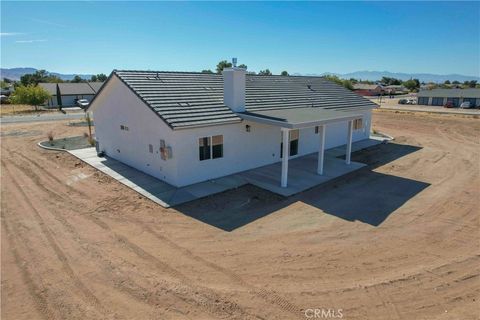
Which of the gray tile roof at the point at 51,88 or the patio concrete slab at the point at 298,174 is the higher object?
the gray tile roof at the point at 51,88

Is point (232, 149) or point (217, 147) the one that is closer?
point (217, 147)

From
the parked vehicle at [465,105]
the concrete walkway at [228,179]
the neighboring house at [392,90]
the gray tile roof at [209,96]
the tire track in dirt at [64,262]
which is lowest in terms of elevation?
the tire track in dirt at [64,262]

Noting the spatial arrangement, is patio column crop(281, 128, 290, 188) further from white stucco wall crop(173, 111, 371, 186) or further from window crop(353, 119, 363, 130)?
window crop(353, 119, 363, 130)

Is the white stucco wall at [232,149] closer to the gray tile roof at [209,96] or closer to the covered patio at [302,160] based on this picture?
the gray tile roof at [209,96]

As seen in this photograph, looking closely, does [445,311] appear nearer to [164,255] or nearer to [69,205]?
[164,255]

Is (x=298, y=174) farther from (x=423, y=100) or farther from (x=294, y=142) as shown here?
(x=423, y=100)

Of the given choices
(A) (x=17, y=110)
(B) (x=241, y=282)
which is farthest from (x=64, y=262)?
(A) (x=17, y=110)

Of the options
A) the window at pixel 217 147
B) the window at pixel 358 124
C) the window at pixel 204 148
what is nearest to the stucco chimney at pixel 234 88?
the window at pixel 217 147
